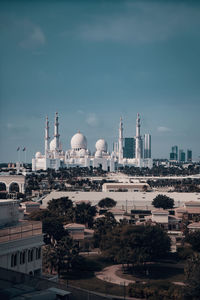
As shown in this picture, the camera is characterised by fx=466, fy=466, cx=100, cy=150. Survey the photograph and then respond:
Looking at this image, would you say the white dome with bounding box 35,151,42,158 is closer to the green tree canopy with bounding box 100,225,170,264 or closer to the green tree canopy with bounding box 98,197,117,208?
the green tree canopy with bounding box 98,197,117,208

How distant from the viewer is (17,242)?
1334 cm

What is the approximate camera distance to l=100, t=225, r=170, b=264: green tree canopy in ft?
85.5

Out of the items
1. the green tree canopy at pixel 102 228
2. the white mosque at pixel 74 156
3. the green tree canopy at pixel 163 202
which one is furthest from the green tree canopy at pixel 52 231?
the white mosque at pixel 74 156

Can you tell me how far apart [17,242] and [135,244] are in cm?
1505

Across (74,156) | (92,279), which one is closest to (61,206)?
(92,279)

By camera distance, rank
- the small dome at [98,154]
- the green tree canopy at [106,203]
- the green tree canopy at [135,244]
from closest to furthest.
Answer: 1. the green tree canopy at [135,244]
2. the green tree canopy at [106,203]
3. the small dome at [98,154]

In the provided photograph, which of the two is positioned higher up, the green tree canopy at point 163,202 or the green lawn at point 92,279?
the green tree canopy at point 163,202

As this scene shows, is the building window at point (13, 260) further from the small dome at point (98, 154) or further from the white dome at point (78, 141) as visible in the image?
the small dome at point (98, 154)

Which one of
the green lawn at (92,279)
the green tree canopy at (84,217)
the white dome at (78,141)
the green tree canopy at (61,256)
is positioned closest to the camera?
the green lawn at (92,279)

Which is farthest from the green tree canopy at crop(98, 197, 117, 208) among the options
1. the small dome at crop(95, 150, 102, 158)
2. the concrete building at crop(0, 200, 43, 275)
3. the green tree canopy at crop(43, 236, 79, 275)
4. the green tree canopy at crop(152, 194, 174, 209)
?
the small dome at crop(95, 150, 102, 158)

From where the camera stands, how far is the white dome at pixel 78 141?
130 meters

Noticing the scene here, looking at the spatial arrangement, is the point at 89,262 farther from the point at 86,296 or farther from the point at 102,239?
the point at 86,296

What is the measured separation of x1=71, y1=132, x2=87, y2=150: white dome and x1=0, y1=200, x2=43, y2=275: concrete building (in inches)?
4522

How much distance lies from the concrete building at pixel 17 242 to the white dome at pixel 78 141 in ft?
377
